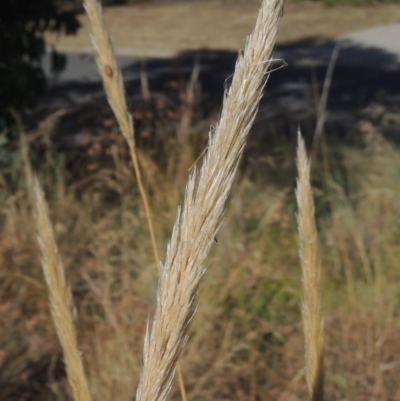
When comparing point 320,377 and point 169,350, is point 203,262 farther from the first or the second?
point 320,377

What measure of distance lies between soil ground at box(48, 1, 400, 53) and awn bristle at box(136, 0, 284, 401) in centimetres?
1407

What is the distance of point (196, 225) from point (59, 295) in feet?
1.82

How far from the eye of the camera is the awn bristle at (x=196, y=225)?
0.68 meters


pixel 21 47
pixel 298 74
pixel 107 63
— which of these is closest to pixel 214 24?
pixel 298 74

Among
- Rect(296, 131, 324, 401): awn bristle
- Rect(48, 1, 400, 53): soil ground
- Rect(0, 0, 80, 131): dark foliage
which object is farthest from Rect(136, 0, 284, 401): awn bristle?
Rect(48, 1, 400, 53): soil ground

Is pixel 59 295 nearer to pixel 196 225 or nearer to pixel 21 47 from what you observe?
pixel 196 225

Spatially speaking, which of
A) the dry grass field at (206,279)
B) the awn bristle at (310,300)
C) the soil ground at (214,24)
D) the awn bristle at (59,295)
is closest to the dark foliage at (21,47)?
the dry grass field at (206,279)

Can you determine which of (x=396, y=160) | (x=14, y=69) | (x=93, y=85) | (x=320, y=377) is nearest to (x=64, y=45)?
(x=93, y=85)

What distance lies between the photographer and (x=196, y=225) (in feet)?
2.24

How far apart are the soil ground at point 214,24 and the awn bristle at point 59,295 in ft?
44.8

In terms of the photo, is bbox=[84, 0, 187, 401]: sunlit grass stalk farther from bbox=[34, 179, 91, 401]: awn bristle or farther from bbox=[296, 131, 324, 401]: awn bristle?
bbox=[296, 131, 324, 401]: awn bristle

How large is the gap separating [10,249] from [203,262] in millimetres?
3603

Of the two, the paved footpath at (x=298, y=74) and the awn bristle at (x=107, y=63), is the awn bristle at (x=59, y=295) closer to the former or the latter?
the awn bristle at (x=107, y=63)

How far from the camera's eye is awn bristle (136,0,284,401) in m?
0.68
